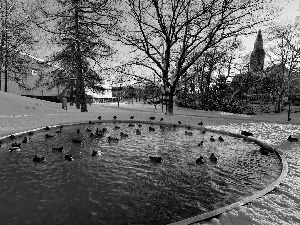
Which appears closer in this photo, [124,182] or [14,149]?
[124,182]

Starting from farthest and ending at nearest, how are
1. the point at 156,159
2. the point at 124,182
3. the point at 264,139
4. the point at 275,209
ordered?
the point at 264,139, the point at 156,159, the point at 124,182, the point at 275,209

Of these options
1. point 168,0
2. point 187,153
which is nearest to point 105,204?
point 187,153

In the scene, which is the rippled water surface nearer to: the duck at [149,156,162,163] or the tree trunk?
the duck at [149,156,162,163]

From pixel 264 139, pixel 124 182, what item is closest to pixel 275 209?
pixel 124 182

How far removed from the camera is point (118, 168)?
6156 mm

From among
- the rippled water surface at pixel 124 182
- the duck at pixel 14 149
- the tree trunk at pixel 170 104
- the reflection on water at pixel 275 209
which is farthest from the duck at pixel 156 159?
the tree trunk at pixel 170 104

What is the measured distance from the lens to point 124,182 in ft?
17.1

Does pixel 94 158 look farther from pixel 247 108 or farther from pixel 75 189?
pixel 247 108

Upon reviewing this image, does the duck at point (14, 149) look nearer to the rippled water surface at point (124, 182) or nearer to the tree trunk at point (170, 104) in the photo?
the rippled water surface at point (124, 182)

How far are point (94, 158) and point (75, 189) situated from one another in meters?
2.19

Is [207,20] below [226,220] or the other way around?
the other way around

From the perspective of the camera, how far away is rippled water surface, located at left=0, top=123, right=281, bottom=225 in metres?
3.84

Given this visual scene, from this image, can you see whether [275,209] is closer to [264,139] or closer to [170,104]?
[264,139]

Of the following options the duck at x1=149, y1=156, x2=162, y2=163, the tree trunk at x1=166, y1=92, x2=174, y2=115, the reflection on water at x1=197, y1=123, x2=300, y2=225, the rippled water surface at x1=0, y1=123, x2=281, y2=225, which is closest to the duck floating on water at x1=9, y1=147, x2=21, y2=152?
the rippled water surface at x1=0, y1=123, x2=281, y2=225
